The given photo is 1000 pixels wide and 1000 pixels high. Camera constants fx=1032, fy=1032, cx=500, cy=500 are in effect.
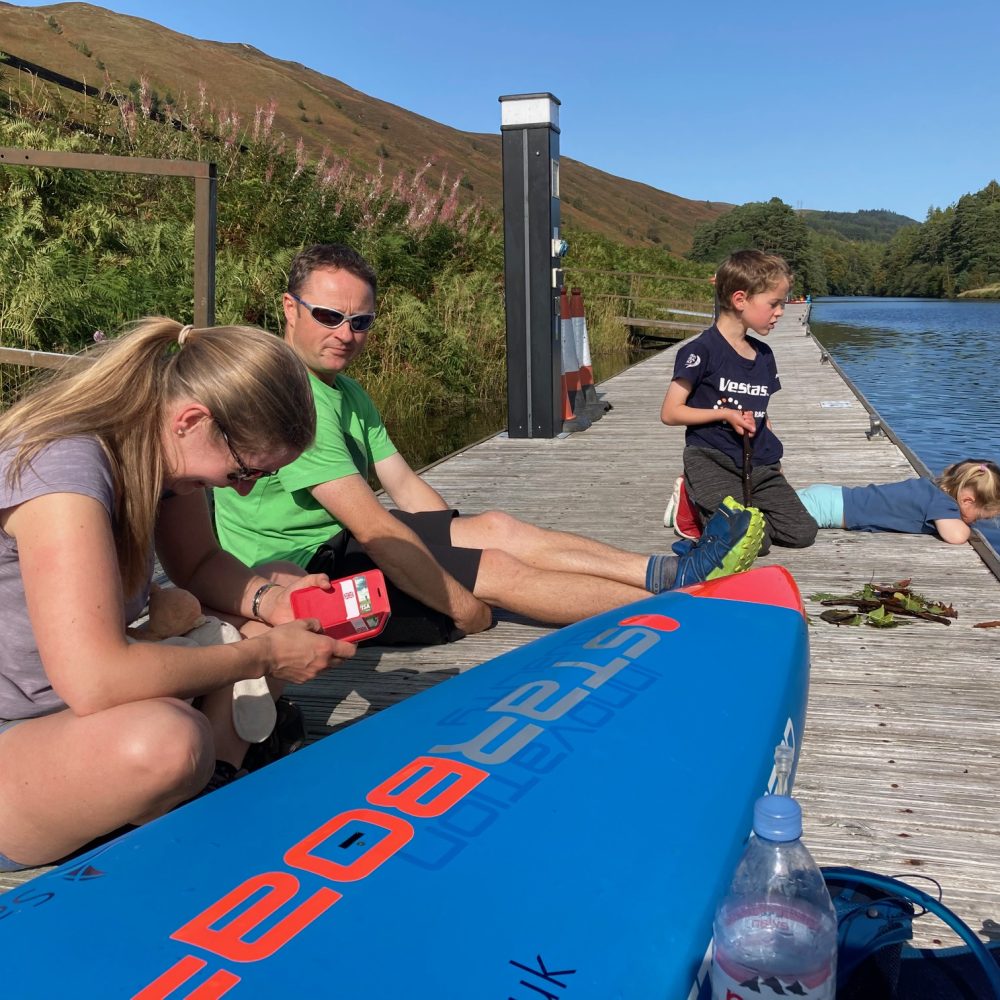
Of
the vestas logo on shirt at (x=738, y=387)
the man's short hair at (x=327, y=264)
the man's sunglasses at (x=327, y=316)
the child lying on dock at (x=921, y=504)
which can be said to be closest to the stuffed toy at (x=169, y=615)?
the man's sunglasses at (x=327, y=316)

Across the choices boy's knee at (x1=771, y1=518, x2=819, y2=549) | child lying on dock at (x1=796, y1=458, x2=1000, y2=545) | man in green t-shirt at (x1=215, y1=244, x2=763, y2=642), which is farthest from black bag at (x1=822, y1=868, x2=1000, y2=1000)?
child lying on dock at (x1=796, y1=458, x2=1000, y2=545)

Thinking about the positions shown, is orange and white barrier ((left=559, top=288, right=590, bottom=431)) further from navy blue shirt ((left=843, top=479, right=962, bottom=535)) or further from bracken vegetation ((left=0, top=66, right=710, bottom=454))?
navy blue shirt ((left=843, top=479, right=962, bottom=535))

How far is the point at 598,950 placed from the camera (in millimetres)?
1392

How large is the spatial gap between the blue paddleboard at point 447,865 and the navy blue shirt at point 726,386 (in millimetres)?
3074

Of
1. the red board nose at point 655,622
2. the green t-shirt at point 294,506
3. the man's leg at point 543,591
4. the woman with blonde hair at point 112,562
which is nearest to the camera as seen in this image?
the woman with blonde hair at point 112,562

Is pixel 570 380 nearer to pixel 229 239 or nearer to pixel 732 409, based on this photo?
pixel 229 239

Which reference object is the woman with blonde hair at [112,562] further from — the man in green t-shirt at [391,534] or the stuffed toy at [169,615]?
the man in green t-shirt at [391,534]

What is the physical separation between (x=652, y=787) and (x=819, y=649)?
220cm

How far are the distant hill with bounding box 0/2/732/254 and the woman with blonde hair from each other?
35258mm

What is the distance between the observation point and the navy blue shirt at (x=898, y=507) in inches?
205

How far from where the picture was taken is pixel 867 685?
3.44m

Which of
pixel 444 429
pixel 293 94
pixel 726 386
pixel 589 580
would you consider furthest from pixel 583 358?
pixel 293 94

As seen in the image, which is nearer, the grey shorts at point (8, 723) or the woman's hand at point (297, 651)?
the grey shorts at point (8, 723)

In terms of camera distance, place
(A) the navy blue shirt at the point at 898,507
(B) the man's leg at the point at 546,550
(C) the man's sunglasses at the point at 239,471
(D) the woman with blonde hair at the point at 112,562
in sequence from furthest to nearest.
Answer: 1. (A) the navy blue shirt at the point at 898,507
2. (B) the man's leg at the point at 546,550
3. (C) the man's sunglasses at the point at 239,471
4. (D) the woman with blonde hair at the point at 112,562
